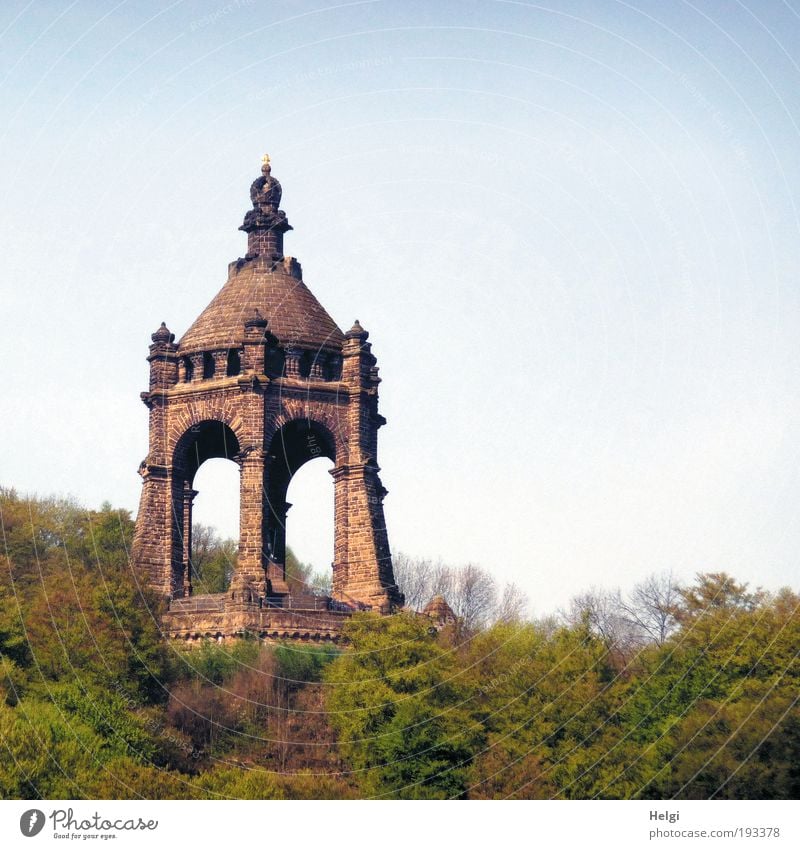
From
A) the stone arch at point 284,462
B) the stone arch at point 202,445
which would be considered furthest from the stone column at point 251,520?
the stone arch at point 284,462

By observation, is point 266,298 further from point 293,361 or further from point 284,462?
point 284,462

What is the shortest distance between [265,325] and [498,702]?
16600 mm

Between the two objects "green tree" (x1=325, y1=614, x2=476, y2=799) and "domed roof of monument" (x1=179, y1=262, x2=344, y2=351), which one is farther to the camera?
"domed roof of monument" (x1=179, y1=262, x2=344, y2=351)

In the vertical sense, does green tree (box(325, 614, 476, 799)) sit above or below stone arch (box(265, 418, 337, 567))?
below

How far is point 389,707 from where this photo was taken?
73625 millimetres

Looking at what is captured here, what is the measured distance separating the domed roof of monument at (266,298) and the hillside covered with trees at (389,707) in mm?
9642

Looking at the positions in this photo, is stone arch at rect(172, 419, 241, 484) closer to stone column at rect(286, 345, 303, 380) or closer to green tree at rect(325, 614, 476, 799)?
stone column at rect(286, 345, 303, 380)

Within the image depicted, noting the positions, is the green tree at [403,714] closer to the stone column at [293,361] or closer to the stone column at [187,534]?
the stone column at [187,534]

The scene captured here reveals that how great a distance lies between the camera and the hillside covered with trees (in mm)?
70250

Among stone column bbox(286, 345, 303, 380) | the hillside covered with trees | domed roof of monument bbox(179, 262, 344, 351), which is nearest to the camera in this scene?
the hillside covered with trees

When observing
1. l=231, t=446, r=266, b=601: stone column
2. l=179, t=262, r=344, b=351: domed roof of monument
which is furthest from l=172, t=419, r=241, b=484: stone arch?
l=179, t=262, r=344, b=351: domed roof of monument

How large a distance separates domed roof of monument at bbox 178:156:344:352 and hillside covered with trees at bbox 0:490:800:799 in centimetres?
964

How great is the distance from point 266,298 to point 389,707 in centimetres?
1791

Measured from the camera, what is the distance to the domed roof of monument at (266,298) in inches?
3371
